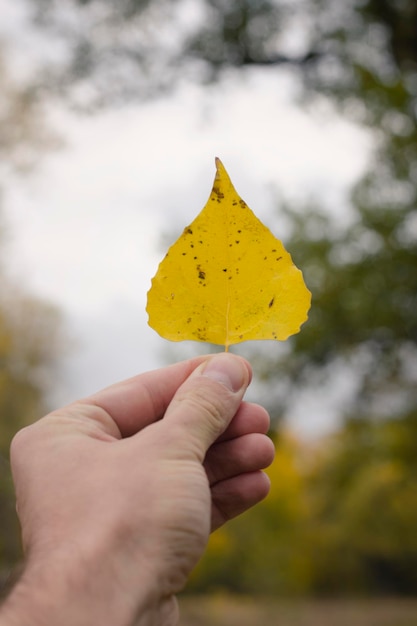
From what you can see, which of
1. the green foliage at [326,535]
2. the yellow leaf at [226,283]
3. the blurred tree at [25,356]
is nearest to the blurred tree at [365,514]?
the green foliage at [326,535]

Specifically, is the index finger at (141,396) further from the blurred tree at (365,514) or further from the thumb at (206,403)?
the blurred tree at (365,514)

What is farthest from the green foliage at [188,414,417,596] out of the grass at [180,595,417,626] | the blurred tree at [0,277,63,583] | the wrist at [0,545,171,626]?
the wrist at [0,545,171,626]

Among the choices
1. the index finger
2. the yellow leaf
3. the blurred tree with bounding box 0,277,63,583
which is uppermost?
the yellow leaf

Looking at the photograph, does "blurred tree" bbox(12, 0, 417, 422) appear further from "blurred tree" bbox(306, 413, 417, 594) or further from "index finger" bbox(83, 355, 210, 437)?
"index finger" bbox(83, 355, 210, 437)

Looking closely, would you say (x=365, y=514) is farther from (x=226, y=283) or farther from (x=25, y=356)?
(x=226, y=283)

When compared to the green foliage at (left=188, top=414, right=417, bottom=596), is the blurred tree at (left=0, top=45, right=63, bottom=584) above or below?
above

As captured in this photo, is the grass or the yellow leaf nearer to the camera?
the yellow leaf

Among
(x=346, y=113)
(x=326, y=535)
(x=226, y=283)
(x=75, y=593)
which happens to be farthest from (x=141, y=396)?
(x=326, y=535)
